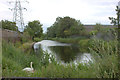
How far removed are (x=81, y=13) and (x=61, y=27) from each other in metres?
21.1

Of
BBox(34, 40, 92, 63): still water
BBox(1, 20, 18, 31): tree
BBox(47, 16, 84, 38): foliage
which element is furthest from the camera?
BBox(47, 16, 84, 38): foliage

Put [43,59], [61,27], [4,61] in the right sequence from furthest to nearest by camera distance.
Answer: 1. [61,27]
2. [43,59]
3. [4,61]

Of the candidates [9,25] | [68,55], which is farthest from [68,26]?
[68,55]

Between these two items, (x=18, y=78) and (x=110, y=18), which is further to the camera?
(x=110, y=18)

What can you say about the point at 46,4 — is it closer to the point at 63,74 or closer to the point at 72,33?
the point at 63,74

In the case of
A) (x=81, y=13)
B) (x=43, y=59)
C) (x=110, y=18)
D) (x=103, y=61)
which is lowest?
(x=43, y=59)

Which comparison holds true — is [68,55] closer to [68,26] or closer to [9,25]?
[9,25]

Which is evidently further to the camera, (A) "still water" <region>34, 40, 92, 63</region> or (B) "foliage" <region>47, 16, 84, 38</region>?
(B) "foliage" <region>47, 16, 84, 38</region>

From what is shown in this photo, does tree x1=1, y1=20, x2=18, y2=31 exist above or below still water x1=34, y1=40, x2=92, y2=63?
above

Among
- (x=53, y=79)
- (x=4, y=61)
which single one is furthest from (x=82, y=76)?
(x=4, y=61)

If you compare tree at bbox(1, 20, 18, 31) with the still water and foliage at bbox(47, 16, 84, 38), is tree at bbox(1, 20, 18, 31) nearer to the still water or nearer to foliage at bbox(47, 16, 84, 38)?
the still water

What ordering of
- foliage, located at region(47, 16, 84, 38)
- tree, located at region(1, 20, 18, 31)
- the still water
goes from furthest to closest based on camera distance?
foliage, located at region(47, 16, 84, 38) < tree, located at region(1, 20, 18, 31) < the still water

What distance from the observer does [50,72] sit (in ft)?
7.75

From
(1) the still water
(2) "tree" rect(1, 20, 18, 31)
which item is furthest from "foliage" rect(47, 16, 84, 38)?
(1) the still water
